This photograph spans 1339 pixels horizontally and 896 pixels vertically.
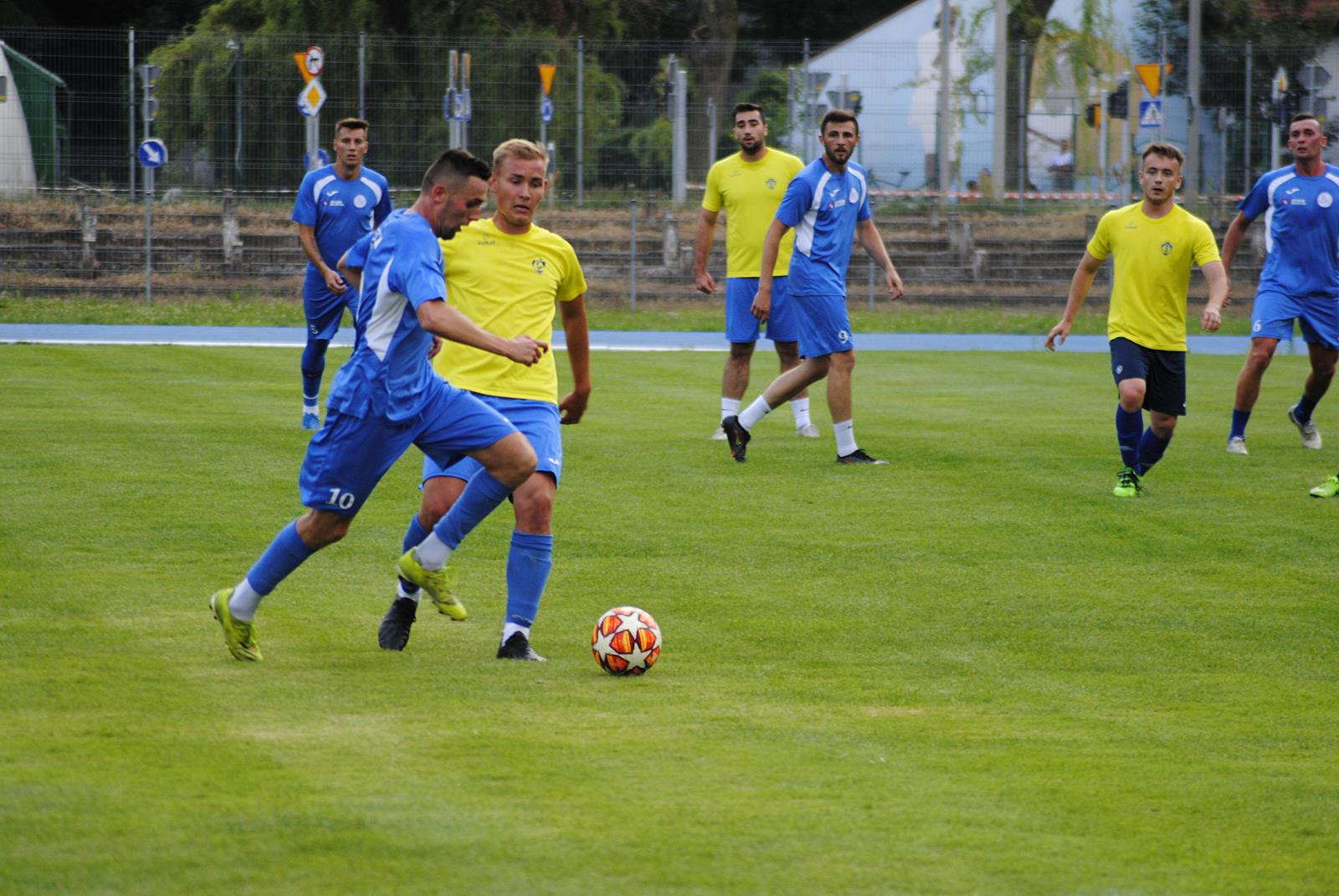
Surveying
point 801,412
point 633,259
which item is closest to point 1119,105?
point 633,259

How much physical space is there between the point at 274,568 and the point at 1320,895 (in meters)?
3.53

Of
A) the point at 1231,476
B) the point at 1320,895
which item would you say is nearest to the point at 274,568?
the point at 1320,895

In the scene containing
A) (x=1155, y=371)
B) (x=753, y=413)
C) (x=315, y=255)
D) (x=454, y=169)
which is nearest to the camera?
(x=454, y=169)

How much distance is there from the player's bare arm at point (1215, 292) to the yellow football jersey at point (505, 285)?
472 cm

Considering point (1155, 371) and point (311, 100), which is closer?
point (1155, 371)

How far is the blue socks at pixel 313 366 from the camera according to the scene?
12.4m

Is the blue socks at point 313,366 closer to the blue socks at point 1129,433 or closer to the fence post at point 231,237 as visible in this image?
the blue socks at point 1129,433

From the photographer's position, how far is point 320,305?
40.4 ft

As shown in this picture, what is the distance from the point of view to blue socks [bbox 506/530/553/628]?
6.14m

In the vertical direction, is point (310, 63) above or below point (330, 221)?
above

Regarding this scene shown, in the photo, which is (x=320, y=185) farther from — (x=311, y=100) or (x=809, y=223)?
(x=311, y=100)

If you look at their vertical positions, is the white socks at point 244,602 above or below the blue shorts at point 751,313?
below

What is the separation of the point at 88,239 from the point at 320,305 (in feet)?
49.3

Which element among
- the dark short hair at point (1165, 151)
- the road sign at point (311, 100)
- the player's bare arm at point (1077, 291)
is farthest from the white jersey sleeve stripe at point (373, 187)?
the road sign at point (311, 100)
